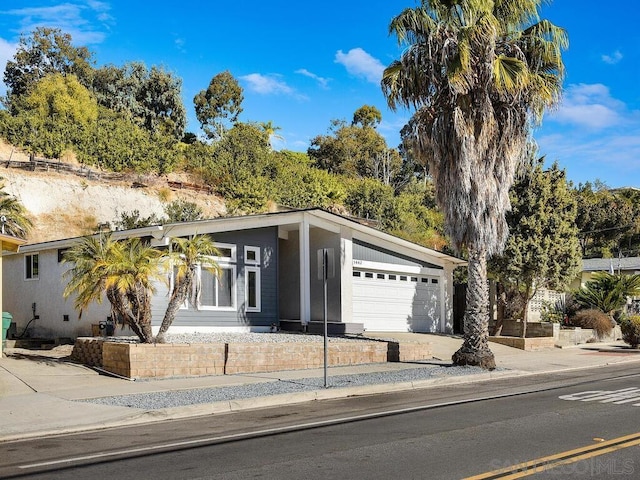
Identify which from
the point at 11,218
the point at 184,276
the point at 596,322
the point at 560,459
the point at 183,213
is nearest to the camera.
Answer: the point at 560,459

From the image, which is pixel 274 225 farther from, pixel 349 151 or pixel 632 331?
pixel 349 151

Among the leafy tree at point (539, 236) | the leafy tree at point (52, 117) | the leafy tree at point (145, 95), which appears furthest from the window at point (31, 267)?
the leafy tree at point (145, 95)

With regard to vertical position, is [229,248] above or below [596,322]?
above

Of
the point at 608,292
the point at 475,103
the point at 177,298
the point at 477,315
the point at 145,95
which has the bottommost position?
the point at 477,315

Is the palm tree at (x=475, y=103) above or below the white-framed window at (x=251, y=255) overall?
above

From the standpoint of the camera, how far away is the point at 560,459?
24.7 feet

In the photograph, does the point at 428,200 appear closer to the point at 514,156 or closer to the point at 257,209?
the point at 257,209

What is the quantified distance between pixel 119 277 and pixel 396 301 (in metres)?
13.9

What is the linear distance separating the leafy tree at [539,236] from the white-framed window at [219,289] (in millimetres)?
9786

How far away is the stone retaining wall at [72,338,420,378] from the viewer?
15.5 meters

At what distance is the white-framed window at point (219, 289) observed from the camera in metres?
21.9

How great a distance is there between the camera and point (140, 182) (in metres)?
47.0

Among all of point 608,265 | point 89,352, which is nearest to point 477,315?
point 89,352

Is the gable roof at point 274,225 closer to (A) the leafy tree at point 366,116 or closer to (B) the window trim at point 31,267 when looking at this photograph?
(B) the window trim at point 31,267
